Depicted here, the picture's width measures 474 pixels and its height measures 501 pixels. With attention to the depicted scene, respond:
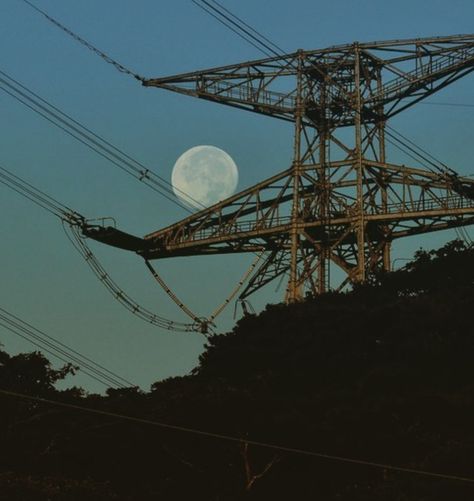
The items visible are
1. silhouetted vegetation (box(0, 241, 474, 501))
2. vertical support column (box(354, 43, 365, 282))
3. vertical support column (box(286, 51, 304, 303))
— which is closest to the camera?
silhouetted vegetation (box(0, 241, 474, 501))

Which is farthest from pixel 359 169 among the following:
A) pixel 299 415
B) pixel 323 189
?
pixel 299 415

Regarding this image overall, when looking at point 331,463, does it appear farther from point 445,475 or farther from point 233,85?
point 233,85

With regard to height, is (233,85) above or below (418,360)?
above

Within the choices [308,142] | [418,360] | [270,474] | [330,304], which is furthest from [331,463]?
[308,142]

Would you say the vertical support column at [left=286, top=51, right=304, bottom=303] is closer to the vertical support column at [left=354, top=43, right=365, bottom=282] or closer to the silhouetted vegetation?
the silhouetted vegetation

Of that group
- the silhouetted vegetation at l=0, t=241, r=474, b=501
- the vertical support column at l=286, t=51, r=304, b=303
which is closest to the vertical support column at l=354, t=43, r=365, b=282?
the silhouetted vegetation at l=0, t=241, r=474, b=501

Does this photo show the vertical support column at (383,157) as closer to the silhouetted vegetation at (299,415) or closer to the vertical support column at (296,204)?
the silhouetted vegetation at (299,415)
